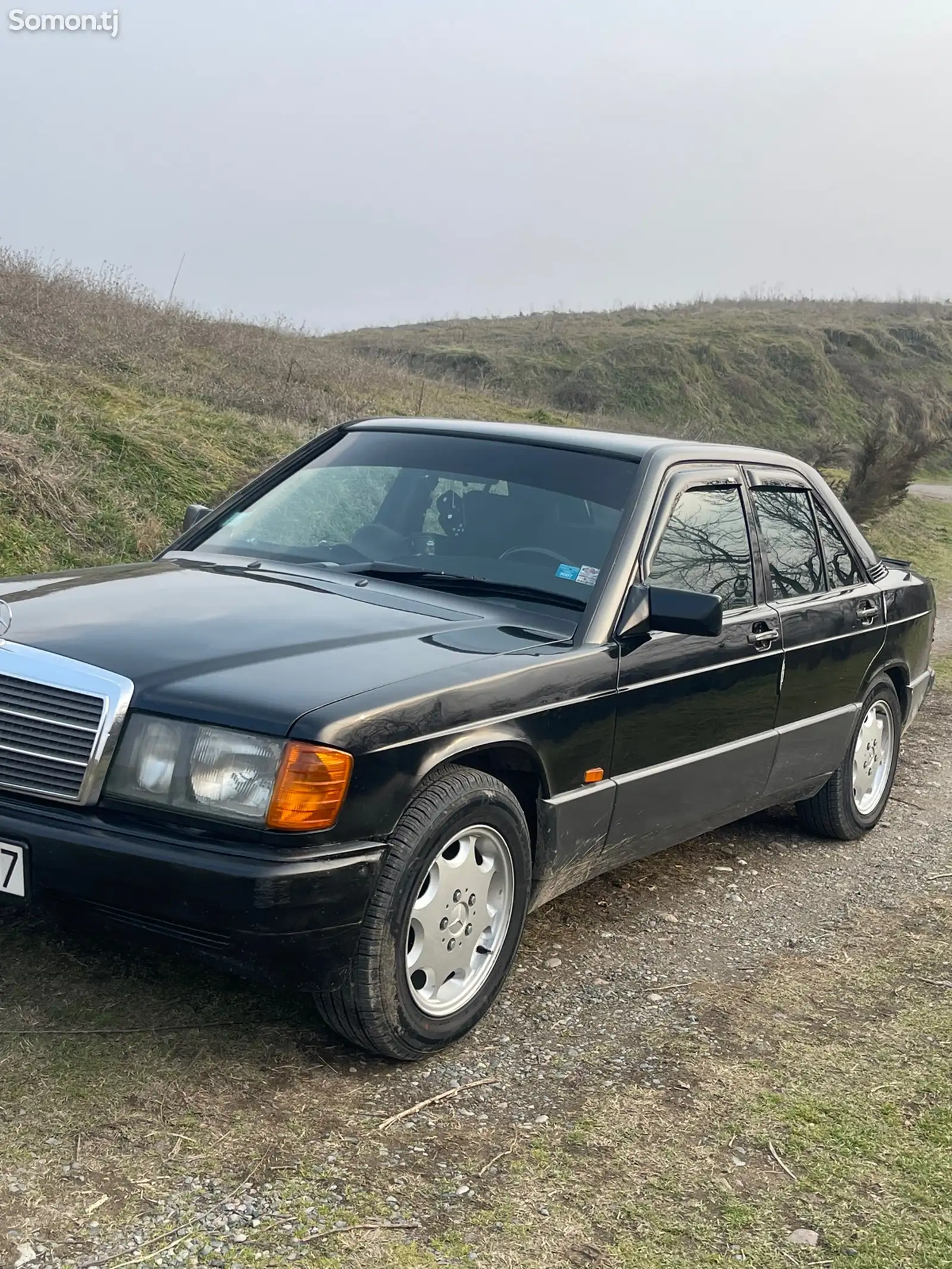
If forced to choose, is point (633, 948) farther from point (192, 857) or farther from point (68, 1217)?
point (68, 1217)

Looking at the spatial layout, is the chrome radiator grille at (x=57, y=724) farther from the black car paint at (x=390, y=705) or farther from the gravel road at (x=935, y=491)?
the gravel road at (x=935, y=491)

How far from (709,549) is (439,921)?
191 centimetres

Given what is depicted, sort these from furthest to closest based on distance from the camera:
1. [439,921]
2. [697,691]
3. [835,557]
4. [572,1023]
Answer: [835,557], [697,691], [572,1023], [439,921]

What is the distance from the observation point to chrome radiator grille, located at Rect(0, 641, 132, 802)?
3.10 metres

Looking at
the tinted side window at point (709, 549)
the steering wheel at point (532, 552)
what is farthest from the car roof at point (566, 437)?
the steering wheel at point (532, 552)

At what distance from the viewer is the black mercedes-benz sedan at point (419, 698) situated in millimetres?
Answer: 3033

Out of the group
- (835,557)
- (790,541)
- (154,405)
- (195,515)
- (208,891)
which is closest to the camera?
(208,891)

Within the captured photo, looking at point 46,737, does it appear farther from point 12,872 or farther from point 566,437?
point 566,437

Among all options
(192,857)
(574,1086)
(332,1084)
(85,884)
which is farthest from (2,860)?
(574,1086)

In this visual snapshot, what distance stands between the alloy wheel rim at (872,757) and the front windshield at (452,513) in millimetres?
2142

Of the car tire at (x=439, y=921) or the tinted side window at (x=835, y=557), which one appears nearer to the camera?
the car tire at (x=439, y=921)

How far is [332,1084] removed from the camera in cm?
328

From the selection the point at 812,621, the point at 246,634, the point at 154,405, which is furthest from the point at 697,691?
the point at 154,405

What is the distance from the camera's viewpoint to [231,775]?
9.94 feet
